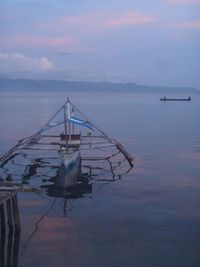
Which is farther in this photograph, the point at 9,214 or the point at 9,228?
the point at 9,228

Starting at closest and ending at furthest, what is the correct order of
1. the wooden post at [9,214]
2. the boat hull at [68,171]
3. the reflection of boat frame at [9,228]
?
the reflection of boat frame at [9,228], the wooden post at [9,214], the boat hull at [68,171]

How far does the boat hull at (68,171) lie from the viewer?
30.2 m

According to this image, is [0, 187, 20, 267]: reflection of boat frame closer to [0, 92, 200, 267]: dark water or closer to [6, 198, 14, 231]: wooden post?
[6, 198, 14, 231]: wooden post

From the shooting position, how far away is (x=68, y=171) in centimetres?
3077

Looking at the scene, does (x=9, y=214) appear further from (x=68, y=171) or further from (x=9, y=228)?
(x=68, y=171)

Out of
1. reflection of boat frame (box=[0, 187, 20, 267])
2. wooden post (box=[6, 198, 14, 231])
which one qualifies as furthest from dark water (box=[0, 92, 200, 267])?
wooden post (box=[6, 198, 14, 231])

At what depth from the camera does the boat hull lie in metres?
30.2

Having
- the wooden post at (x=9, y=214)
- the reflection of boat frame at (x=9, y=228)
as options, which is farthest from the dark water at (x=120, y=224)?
the wooden post at (x=9, y=214)

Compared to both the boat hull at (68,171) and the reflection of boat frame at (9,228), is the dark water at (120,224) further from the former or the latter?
the boat hull at (68,171)

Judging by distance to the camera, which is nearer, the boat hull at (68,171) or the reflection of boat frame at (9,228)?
the reflection of boat frame at (9,228)

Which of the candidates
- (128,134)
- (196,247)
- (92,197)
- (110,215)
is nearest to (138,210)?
(110,215)

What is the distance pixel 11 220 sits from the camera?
69.4ft

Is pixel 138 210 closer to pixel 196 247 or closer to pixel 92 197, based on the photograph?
pixel 92 197

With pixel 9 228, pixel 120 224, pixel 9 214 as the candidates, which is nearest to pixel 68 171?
pixel 120 224
